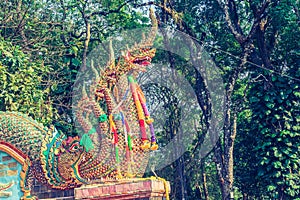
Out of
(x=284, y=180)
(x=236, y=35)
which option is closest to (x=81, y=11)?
(x=236, y=35)

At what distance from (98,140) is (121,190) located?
77 cm

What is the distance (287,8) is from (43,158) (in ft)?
26.6

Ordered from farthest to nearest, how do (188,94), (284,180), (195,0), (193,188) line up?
(193,188) < (188,94) < (195,0) < (284,180)

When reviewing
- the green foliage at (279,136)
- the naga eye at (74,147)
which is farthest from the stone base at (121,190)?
the green foliage at (279,136)

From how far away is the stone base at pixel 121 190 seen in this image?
7.68m

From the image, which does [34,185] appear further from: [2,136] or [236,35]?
[236,35]

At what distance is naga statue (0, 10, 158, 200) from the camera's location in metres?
7.92

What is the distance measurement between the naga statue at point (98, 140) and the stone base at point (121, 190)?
5.8 inches

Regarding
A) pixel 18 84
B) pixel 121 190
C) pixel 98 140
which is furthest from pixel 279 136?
pixel 121 190

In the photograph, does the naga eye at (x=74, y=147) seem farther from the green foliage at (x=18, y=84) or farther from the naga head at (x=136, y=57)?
the green foliage at (x=18, y=84)

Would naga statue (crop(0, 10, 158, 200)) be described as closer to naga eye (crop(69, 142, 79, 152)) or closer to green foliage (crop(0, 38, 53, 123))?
naga eye (crop(69, 142, 79, 152))

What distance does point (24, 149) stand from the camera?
8.27 metres

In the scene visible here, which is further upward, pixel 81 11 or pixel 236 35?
pixel 81 11

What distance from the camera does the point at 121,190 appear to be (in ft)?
Result: 25.2
